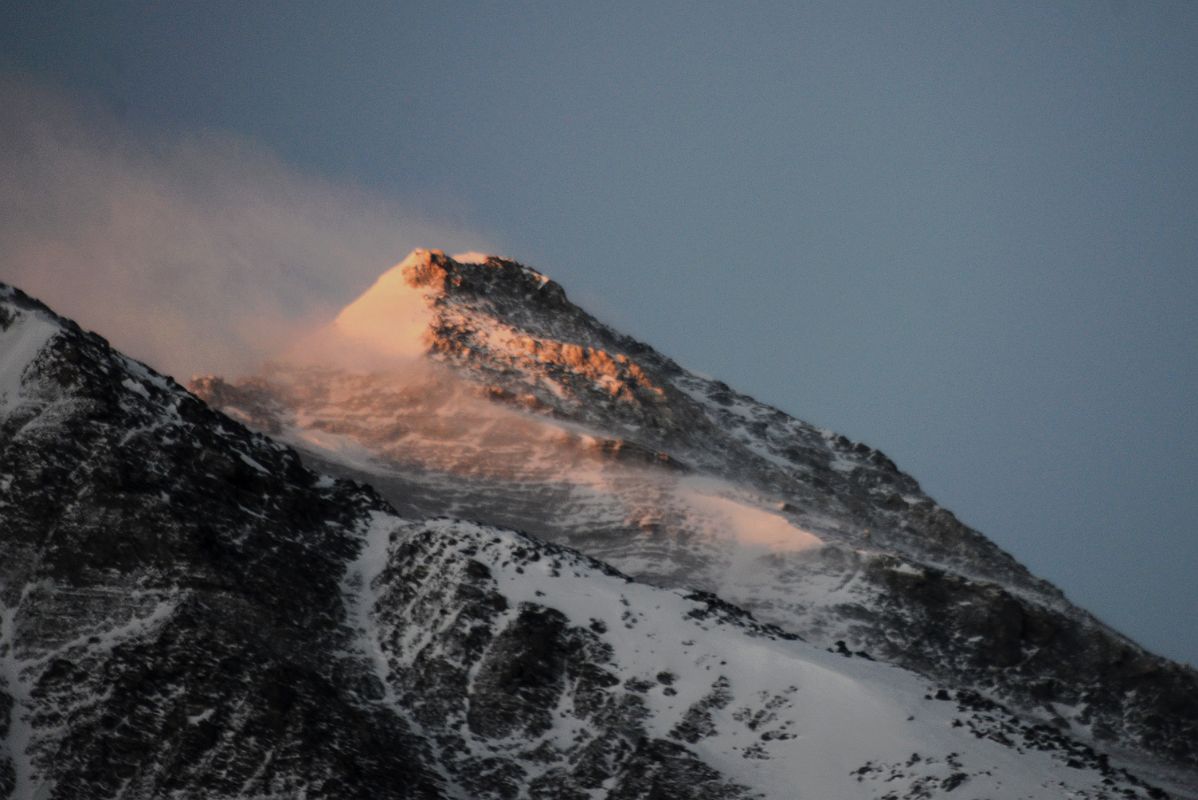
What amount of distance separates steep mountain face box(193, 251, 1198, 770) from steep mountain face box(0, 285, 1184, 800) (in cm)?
2176

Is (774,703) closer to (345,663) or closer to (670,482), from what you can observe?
(345,663)

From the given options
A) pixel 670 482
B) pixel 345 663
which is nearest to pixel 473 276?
pixel 670 482

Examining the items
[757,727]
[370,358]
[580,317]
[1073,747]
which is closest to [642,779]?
[757,727]

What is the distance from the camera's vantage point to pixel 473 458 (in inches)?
4877

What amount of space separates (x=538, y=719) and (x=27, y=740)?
22.2 meters

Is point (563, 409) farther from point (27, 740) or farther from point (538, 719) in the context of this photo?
point (27, 740)

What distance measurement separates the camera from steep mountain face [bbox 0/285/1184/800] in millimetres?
73500

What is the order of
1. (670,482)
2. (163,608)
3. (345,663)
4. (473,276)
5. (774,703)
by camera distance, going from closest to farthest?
1. (163,608)
2. (774,703)
3. (345,663)
4. (670,482)
5. (473,276)

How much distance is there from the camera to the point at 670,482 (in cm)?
12362

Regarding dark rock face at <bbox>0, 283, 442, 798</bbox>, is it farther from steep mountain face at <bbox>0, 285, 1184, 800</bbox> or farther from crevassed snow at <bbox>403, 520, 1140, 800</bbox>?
crevassed snow at <bbox>403, 520, 1140, 800</bbox>

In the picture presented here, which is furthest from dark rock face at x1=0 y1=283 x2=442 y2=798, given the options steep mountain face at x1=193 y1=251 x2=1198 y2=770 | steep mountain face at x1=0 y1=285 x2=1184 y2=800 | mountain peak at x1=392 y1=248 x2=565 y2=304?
mountain peak at x1=392 y1=248 x2=565 y2=304

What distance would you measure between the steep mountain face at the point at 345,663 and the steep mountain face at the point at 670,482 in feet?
71.4

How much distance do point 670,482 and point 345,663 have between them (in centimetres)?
4566

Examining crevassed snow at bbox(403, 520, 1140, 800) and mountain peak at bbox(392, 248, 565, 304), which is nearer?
crevassed snow at bbox(403, 520, 1140, 800)
